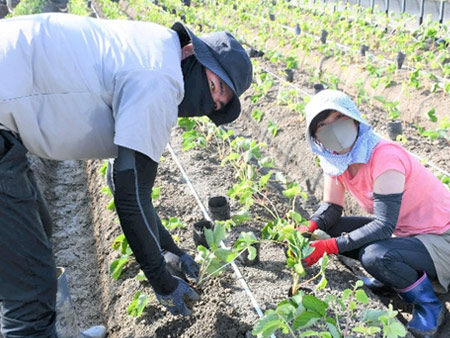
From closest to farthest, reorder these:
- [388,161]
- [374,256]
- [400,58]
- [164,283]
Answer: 1. [164,283]
2. [388,161]
3. [374,256]
4. [400,58]

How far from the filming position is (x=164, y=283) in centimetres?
197

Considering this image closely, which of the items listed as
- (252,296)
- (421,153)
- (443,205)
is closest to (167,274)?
(252,296)

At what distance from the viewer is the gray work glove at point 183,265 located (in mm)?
2418

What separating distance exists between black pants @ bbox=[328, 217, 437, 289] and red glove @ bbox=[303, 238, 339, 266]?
0.17 meters

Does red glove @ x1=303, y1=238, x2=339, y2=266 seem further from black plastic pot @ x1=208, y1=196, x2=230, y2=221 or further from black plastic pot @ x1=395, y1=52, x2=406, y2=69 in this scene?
black plastic pot @ x1=395, y1=52, x2=406, y2=69

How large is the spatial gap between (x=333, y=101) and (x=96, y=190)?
2.36 metres

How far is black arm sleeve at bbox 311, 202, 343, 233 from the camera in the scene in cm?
285

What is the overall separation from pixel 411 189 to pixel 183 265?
119cm

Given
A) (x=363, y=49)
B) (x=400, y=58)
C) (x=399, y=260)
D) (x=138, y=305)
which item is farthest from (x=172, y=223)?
(x=363, y=49)

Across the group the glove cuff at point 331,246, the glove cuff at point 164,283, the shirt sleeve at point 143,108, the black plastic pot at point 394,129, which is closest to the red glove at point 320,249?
the glove cuff at point 331,246

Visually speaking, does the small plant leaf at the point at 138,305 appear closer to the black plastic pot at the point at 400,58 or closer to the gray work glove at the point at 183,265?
the gray work glove at the point at 183,265

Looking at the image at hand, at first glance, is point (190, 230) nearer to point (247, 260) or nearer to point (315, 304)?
point (247, 260)

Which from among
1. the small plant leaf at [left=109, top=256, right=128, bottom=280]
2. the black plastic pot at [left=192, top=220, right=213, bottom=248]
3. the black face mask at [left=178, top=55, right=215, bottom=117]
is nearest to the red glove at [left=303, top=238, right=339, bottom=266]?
the black plastic pot at [left=192, top=220, right=213, bottom=248]

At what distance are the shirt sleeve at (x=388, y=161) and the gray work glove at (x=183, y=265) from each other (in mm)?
979
